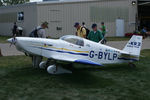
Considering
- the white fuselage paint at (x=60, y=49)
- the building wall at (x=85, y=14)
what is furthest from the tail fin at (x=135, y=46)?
the building wall at (x=85, y=14)

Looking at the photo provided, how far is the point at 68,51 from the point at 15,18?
23.3 m

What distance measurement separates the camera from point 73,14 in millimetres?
26234

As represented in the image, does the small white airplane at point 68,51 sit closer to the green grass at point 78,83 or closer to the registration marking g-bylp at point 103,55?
the registration marking g-bylp at point 103,55

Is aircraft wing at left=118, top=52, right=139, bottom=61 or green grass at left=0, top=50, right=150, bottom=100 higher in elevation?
aircraft wing at left=118, top=52, right=139, bottom=61

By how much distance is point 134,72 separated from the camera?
8.49m

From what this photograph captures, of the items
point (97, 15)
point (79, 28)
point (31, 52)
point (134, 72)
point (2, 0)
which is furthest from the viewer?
point (2, 0)

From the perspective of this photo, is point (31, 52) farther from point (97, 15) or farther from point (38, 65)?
point (97, 15)

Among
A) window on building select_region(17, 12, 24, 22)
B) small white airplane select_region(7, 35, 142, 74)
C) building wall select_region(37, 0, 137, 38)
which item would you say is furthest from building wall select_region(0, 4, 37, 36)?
small white airplane select_region(7, 35, 142, 74)

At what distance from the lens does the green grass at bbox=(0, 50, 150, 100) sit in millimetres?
5879

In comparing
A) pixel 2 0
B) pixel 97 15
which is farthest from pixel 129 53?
pixel 2 0

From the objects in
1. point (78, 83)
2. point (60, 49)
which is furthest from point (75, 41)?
point (78, 83)

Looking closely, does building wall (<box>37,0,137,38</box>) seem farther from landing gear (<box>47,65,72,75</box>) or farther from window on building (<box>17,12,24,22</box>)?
landing gear (<box>47,65,72,75</box>)

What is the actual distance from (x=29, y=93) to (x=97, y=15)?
21.8 metres

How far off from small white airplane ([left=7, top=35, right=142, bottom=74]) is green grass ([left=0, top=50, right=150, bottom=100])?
1.29 ft
